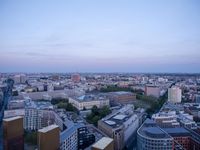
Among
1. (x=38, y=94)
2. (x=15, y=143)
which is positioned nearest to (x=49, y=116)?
(x=15, y=143)

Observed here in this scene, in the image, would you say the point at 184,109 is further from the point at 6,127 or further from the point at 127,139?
the point at 6,127

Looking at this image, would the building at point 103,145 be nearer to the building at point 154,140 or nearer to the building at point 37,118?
the building at point 154,140

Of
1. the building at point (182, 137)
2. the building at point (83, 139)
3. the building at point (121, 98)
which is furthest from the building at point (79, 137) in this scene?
the building at point (121, 98)

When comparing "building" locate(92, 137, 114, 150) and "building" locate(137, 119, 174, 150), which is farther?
"building" locate(137, 119, 174, 150)

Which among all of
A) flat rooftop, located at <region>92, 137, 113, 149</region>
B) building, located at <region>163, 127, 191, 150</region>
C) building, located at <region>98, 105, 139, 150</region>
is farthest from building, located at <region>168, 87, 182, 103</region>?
flat rooftop, located at <region>92, 137, 113, 149</region>

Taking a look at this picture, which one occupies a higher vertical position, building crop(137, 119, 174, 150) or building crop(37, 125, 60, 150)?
building crop(37, 125, 60, 150)

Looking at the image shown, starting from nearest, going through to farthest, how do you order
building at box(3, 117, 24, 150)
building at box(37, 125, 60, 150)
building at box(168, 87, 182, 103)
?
building at box(37, 125, 60, 150) < building at box(3, 117, 24, 150) < building at box(168, 87, 182, 103)

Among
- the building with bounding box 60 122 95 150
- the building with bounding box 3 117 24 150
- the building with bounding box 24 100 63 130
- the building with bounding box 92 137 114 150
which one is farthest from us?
the building with bounding box 24 100 63 130

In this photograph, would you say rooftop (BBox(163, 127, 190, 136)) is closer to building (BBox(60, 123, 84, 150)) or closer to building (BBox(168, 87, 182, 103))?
building (BBox(60, 123, 84, 150))

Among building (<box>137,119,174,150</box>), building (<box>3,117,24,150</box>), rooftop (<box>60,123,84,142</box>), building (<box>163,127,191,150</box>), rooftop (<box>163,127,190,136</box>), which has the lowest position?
building (<box>163,127,191,150</box>)
